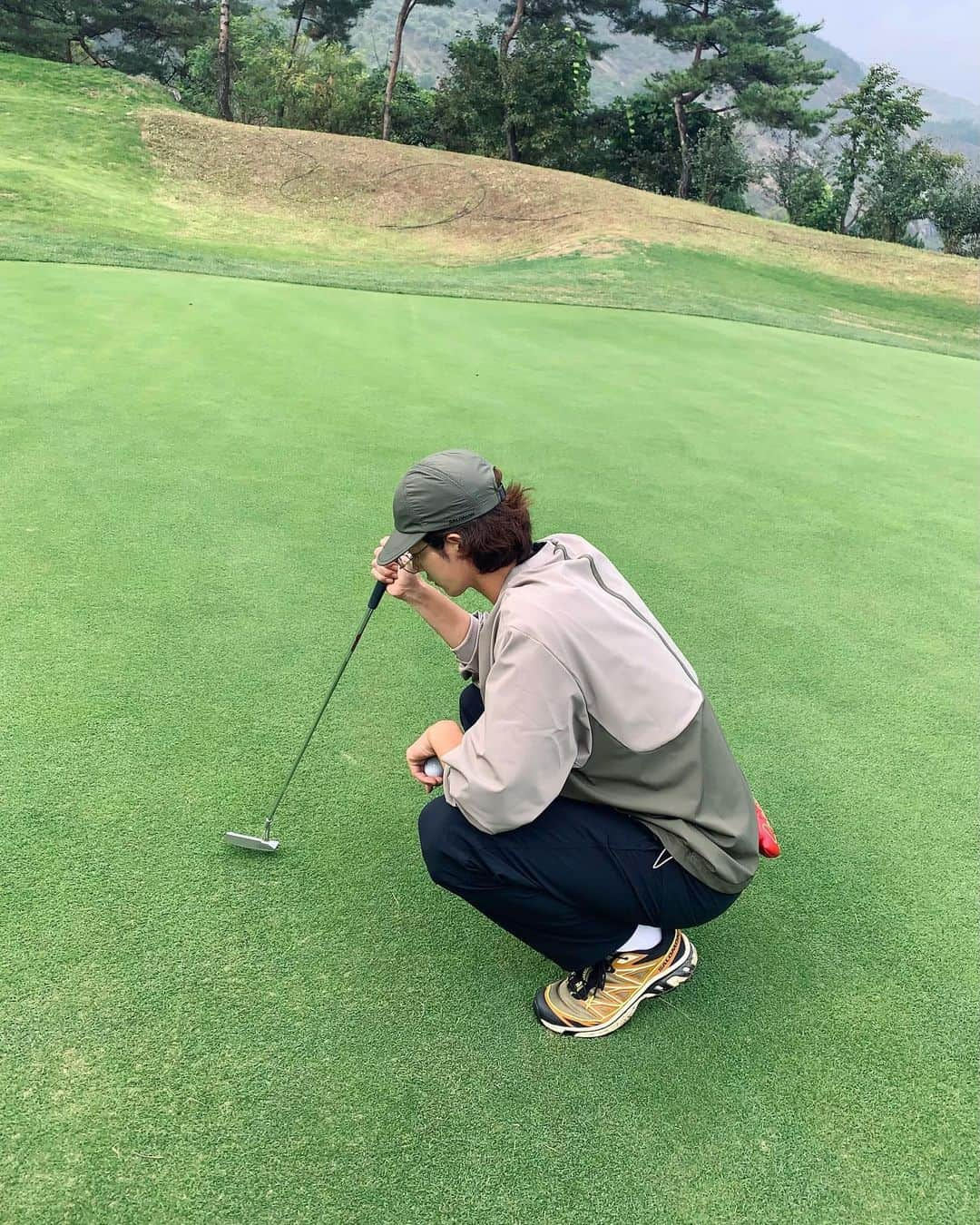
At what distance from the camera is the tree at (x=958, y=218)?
20.7 meters

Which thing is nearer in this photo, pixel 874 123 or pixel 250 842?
pixel 250 842

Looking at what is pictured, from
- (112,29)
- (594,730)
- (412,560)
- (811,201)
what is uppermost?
(112,29)

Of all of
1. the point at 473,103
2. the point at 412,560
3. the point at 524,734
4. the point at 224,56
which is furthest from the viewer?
the point at 473,103

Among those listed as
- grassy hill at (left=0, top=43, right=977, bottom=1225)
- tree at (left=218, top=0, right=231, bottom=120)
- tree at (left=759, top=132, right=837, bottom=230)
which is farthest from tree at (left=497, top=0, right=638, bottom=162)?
grassy hill at (left=0, top=43, right=977, bottom=1225)

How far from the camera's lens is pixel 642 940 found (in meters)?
A: 1.89

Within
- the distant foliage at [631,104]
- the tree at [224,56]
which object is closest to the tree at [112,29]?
the distant foliage at [631,104]

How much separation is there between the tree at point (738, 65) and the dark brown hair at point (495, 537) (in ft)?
89.2

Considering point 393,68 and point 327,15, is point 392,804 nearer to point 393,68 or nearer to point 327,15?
point 393,68

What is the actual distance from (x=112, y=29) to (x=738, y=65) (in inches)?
832

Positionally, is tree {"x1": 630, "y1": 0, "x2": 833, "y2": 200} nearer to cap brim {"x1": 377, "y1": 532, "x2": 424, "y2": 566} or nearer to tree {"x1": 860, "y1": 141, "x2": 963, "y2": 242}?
tree {"x1": 860, "y1": 141, "x2": 963, "y2": 242}

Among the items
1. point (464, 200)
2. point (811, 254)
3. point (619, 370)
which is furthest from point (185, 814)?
point (464, 200)

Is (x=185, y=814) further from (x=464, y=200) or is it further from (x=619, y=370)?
(x=464, y=200)

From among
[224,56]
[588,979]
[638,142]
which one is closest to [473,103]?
[638,142]

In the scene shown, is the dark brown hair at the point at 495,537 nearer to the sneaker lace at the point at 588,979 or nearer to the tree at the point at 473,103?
the sneaker lace at the point at 588,979
